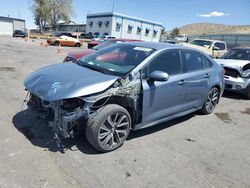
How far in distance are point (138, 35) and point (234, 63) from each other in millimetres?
47470

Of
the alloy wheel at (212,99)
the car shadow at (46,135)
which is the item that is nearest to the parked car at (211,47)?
the alloy wheel at (212,99)

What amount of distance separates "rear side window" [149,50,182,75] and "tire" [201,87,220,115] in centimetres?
155

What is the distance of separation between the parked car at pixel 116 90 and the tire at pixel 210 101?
743 millimetres

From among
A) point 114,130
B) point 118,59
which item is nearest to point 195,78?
point 118,59

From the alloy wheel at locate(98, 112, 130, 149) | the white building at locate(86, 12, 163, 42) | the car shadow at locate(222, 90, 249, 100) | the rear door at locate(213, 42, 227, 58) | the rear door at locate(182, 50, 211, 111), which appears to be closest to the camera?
the alloy wheel at locate(98, 112, 130, 149)

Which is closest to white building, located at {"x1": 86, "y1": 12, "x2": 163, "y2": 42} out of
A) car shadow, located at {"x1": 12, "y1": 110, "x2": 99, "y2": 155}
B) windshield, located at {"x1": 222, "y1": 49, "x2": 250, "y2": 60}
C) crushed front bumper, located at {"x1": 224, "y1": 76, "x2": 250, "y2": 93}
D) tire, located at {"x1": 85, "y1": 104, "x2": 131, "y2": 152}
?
windshield, located at {"x1": 222, "y1": 49, "x2": 250, "y2": 60}

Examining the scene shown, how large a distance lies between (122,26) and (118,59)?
4858 centimetres

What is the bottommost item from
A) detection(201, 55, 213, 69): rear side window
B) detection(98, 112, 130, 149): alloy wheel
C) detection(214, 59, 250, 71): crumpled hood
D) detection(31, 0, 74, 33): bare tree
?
detection(98, 112, 130, 149): alloy wheel

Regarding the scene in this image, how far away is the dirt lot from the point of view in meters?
3.24

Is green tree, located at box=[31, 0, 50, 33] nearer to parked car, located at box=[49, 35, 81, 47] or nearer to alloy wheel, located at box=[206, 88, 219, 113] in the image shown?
parked car, located at box=[49, 35, 81, 47]

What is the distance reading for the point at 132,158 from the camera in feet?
12.5

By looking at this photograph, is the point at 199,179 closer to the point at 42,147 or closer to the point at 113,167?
the point at 113,167

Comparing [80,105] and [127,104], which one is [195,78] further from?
[80,105]

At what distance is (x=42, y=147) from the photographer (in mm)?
3871
